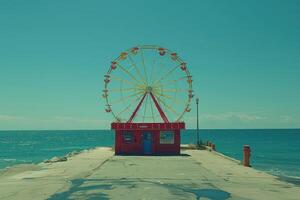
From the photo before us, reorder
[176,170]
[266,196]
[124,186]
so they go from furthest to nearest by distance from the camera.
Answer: [176,170] < [124,186] < [266,196]

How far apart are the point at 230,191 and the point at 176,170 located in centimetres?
798

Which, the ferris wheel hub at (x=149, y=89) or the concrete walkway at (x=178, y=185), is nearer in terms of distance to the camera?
the concrete walkway at (x=178, y=185)

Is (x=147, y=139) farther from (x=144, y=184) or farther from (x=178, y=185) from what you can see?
(x=178, y=185)

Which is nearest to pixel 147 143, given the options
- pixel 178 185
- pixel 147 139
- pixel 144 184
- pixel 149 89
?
pixel 147 139

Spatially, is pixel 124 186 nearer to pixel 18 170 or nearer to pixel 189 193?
pixel 189 193

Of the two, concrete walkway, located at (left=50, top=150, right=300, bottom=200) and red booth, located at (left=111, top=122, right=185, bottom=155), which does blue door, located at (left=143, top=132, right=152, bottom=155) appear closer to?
red booth, located at (left=111, top=122, right=185, bottom=155)

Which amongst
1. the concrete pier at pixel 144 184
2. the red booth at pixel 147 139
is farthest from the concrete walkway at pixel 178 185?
the red booth at pixel 147 139

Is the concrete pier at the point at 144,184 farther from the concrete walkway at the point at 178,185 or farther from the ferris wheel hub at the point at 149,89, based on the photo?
the ferris wheel hub at the point at 149,89

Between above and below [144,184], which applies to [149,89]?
above

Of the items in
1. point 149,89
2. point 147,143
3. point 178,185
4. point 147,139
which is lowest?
point 178,185

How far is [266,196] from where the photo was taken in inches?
661

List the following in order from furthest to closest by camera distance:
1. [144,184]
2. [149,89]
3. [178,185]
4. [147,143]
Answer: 1. [149,89]
2. [147,143]
3. [144,184]
4. [178,185]

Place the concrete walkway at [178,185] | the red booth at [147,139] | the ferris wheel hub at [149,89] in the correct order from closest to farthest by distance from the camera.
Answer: the concrete walkway at [178,185]
the red booth at [147,139]
the ferris wheel hub at [149,89]

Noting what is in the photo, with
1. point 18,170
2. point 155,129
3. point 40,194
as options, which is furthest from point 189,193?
point 155,129
